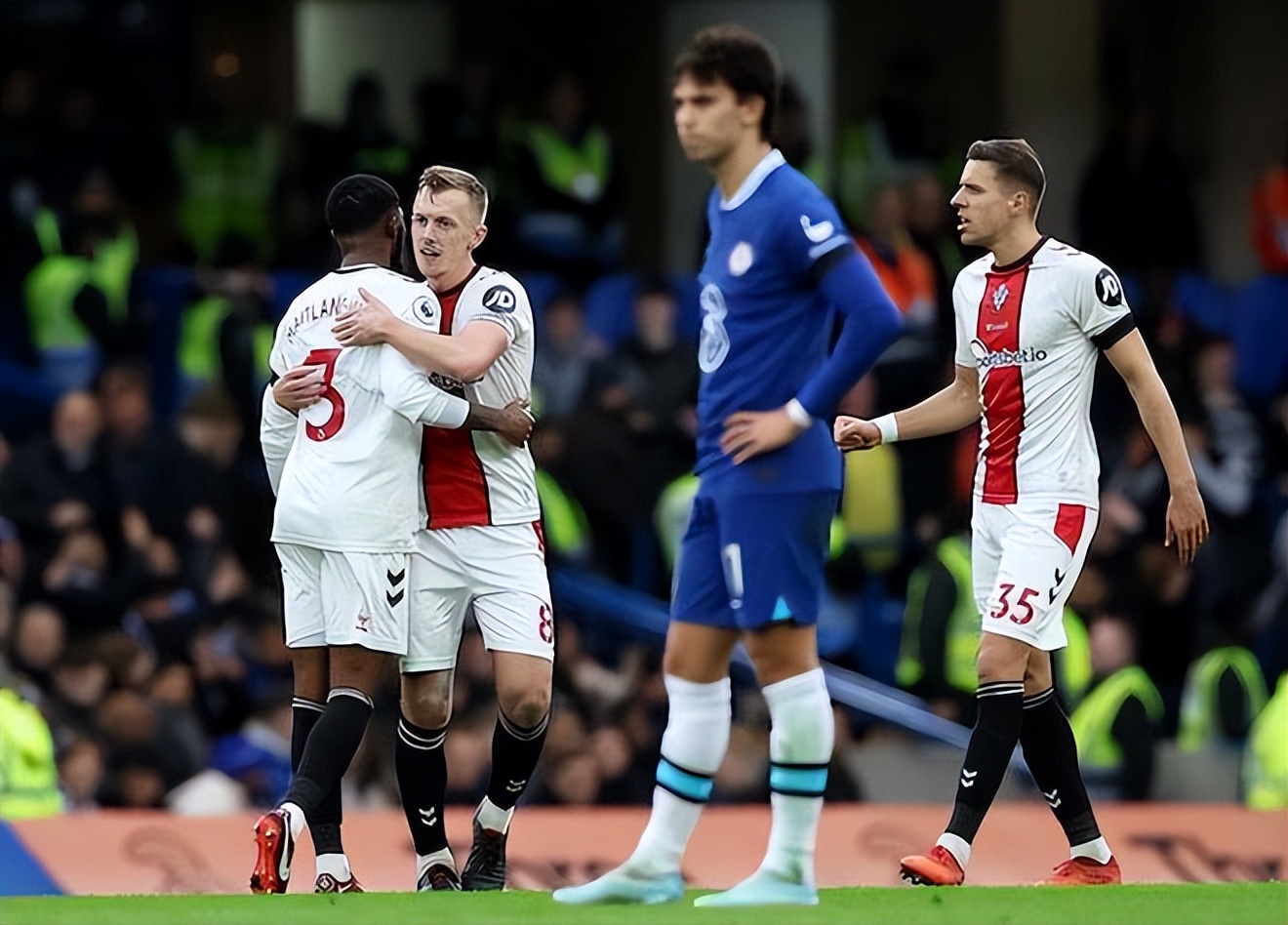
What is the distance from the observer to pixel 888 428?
861cm

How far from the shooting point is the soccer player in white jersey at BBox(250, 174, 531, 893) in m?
8.40

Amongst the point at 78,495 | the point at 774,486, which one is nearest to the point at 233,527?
the point at 78,495

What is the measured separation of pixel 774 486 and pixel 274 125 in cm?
1416

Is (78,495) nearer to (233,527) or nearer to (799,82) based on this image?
(233,527)

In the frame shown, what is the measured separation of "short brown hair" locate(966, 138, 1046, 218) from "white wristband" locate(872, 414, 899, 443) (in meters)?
0.82

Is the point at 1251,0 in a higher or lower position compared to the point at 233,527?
higher

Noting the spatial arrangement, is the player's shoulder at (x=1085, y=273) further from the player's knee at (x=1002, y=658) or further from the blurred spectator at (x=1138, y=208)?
the blurred spectator at (x=1138, y=208)

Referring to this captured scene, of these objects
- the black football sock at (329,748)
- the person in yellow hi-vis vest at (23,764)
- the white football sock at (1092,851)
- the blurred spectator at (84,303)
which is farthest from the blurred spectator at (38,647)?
the white football sock at (1092,851)

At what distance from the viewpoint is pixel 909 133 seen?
66.1 ft

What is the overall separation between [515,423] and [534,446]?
21.6 feet

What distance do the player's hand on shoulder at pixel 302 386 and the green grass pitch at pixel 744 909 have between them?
5.16 feet

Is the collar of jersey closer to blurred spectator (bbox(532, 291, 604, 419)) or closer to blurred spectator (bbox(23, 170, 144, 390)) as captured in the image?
blurred spectator (bbox(532, 291, 604, 419))

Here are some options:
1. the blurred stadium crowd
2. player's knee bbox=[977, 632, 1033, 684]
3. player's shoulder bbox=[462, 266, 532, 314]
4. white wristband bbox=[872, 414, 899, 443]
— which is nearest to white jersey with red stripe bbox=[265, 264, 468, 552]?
player's shoulder bbox=[462, 266, 532, 314]

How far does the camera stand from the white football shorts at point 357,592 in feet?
27.7
